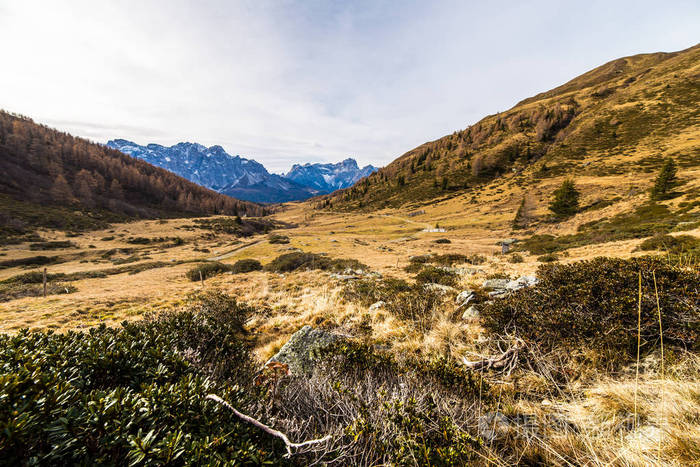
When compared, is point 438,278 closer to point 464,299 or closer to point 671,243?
point 464,299

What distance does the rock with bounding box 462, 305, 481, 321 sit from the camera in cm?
584

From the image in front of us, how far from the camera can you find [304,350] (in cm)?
428

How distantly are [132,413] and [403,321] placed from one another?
217 inches

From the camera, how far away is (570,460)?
207cm

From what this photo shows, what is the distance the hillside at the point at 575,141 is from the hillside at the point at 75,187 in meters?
83.3

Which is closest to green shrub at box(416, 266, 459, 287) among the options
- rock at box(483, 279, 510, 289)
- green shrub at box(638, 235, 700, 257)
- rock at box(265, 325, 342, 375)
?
rock at box(483, 279, 510, 289)

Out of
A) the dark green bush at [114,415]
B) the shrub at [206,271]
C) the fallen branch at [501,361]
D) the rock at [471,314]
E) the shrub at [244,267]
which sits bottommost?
the shrub at [244,267]

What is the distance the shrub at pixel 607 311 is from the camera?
11.5 ft

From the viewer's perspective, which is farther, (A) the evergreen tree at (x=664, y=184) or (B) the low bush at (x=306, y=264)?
(A) the evergreen tree at (x=664, y=184)

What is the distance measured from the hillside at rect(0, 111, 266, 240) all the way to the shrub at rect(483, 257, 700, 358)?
81.0 metres

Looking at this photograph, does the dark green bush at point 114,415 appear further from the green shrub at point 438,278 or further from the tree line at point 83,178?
the tree line at point 83,178

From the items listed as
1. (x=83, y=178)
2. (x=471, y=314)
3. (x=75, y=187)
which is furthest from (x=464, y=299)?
(x=83, y=178)

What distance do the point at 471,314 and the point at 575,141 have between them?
401ft

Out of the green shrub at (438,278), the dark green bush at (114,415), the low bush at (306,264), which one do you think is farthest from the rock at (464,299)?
the low bush at (306,264)
